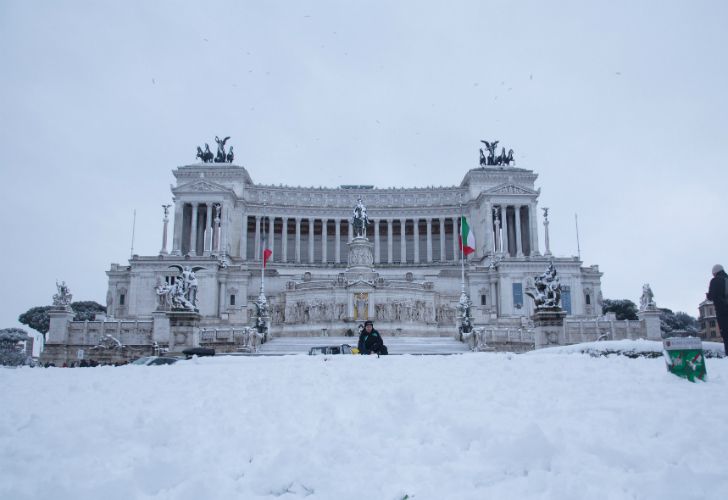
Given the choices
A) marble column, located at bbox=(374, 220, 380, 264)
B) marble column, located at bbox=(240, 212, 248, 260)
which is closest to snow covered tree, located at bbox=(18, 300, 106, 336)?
marble column, located at bbox=(240, 212, 248, 260)

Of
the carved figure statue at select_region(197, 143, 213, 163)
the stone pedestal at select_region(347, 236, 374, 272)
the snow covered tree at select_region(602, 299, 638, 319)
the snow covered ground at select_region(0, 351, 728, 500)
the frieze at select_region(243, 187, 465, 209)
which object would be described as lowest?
the snow covered ground at select_region(0, 351, 728, 500)

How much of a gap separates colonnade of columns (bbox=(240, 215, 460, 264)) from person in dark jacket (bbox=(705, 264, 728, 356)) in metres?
77.9

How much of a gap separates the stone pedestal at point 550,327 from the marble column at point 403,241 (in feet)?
197

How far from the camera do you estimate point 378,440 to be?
7.72 meters

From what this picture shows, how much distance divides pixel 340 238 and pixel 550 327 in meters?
64.1

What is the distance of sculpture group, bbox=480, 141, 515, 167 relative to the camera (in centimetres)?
9724

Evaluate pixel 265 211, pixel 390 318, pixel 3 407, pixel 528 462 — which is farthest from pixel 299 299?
pixel 528 462

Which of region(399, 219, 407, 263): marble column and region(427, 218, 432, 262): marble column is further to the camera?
region(399, 219, 407, 263): marble column

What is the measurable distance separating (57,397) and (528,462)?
9.36 metres

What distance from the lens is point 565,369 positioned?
546 inches

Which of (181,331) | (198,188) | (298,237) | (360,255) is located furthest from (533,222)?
(181,331)

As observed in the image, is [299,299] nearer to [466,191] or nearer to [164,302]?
[164,302]

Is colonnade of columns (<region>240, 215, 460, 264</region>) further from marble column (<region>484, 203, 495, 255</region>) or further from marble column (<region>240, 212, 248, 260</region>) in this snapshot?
marble column (<region>484, 203, 495, 255</region>)

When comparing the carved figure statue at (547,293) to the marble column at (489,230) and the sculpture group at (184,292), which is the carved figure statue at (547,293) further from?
the marble column at (489,230)
